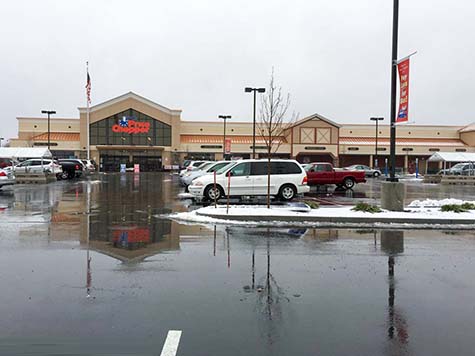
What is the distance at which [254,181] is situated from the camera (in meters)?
17.8

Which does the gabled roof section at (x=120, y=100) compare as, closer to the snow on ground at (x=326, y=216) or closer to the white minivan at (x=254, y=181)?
the white minivan at (x=254, y=181)

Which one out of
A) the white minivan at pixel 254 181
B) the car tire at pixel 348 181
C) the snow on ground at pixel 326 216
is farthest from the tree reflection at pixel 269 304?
the car tire at pixel 348 181

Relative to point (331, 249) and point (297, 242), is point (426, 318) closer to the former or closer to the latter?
point (331, 249)

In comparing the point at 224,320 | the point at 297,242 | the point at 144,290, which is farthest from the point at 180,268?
the point at 297,242

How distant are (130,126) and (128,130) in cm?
69

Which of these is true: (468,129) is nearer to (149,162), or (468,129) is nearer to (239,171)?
(149,162)

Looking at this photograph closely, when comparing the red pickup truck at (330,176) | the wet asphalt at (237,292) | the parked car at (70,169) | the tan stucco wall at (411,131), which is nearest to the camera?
the wet asphalt at (237,292)

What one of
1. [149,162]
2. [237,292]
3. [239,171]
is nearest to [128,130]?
[149,162]

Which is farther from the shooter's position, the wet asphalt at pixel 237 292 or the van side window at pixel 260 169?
the van side window at pixel 260 169

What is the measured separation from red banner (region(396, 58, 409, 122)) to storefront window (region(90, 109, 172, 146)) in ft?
190

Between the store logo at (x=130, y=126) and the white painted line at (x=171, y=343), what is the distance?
65974mm

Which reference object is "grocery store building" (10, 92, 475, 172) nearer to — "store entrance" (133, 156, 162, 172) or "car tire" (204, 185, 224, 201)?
"store entrance" (133, 156, 162, 172)

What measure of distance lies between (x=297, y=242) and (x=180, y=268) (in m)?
3.13

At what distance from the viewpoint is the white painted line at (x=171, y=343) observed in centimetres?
420
